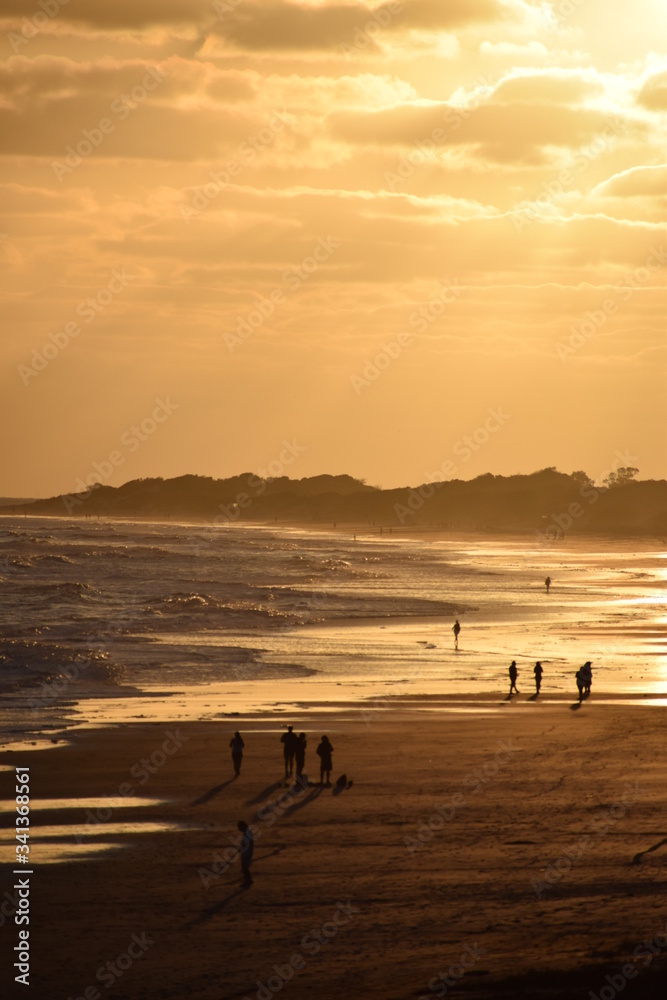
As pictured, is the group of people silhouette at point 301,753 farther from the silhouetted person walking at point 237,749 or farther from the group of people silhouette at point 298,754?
the silhouetted person walking at point 237,749

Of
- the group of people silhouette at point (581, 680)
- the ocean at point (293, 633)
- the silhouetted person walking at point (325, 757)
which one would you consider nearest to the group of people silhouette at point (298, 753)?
the silhouetted person walking at point (325, 757)

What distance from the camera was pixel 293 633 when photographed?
48.8 m

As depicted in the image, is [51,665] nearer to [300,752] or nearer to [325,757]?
[300,752]

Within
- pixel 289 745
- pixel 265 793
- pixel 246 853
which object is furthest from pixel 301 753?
pixel 246 853

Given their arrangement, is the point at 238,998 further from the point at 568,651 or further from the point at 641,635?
the point at 641,635

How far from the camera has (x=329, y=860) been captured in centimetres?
1703

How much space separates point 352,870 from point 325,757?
5.24 meters

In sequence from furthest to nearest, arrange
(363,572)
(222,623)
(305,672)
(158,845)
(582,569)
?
(582,569), (363,572), (222,623), (305,672), (158,845)

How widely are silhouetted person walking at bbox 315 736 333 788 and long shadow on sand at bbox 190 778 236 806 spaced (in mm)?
1688

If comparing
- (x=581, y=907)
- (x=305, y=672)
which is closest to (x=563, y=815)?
(x=581, y=907)

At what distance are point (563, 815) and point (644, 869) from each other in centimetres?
311

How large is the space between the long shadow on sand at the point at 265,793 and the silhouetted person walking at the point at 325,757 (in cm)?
79

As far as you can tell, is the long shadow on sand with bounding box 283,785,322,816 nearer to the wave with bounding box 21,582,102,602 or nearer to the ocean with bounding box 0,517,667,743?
the ocean with bounding box 0,517,667,743

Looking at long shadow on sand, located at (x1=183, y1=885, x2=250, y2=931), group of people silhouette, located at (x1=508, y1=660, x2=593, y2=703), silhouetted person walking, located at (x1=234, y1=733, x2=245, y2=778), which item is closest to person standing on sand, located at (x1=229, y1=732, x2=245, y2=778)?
silhouetted person walking, located at (x1=234, y1=733, x2=245, y2=778)
